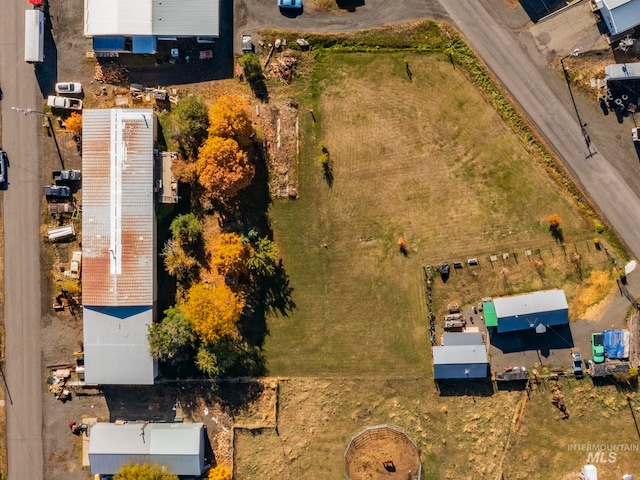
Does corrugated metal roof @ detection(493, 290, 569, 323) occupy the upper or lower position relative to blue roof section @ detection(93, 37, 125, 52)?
lower

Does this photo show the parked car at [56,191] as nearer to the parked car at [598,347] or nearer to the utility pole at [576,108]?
the utility pole at [576,108]

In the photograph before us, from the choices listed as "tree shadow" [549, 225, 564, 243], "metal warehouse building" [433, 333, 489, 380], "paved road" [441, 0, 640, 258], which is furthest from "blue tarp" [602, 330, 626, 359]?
"metal warehouse building" [433, 333, 489, 380]

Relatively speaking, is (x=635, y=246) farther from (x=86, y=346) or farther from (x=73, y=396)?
(x=73, y=396)

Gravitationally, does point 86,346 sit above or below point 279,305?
below

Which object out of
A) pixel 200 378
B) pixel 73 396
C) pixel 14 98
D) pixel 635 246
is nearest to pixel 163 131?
pixel 14 98

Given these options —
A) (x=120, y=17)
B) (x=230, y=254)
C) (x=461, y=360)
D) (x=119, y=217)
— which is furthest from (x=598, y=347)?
(x=120, y=17)

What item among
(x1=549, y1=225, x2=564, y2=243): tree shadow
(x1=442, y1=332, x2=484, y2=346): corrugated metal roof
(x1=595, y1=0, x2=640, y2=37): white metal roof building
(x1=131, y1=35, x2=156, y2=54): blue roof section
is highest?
(x1=595, y1=0, x2=640, y2=37): white metal roof building

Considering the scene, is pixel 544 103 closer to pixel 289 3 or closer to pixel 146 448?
pixel 289 3

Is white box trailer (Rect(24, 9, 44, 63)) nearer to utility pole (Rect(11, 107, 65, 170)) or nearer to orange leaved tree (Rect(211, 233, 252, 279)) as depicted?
utility pole (Rect(11, 107, 65, 170))
